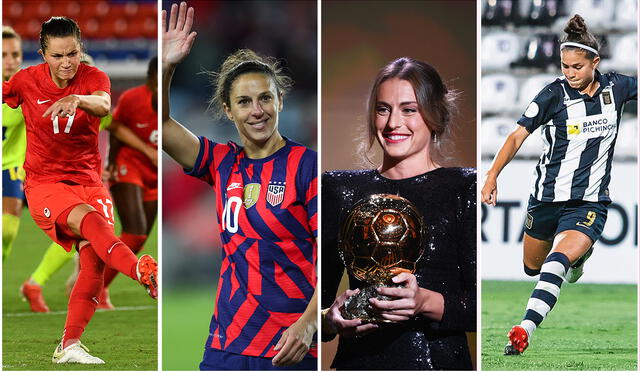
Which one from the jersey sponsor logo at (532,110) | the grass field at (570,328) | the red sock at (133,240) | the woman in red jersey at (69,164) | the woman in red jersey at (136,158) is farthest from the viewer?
the woman in red jersey at (136,158)

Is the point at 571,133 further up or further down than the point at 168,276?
further up

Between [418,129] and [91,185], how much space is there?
1619mm

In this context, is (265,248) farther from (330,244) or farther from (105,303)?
(105,303)

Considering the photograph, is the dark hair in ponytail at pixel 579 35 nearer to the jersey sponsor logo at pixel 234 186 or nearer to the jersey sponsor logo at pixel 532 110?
the jersey sponsor logo at pixel 532 110

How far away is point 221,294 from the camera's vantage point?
15.8 ft

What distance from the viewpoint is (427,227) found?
477cm

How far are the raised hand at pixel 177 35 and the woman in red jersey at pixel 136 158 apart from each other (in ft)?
3.77

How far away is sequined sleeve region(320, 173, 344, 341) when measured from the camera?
4.82 m

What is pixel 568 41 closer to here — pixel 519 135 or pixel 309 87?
pixel 519 135

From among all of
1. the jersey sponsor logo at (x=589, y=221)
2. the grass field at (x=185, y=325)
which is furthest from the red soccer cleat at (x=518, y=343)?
the grass field at (x=185, y=325)

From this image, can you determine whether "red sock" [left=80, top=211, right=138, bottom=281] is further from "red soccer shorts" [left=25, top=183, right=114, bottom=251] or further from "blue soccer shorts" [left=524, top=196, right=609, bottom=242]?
"blue soccer shorts" [left=524, top=196, right=609, bottom=242]

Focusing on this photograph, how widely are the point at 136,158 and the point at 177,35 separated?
162 cm

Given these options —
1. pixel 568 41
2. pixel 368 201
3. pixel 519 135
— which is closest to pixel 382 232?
pixel 368 201

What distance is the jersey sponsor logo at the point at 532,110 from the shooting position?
499cm
